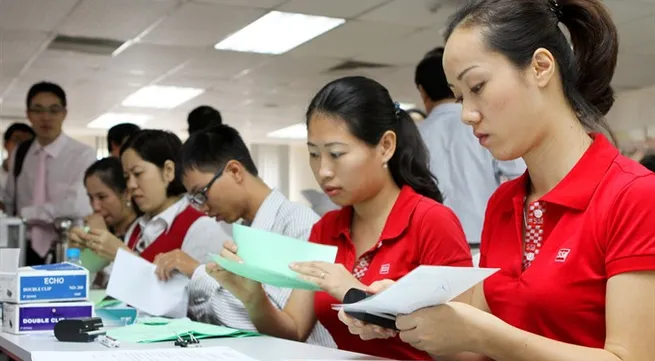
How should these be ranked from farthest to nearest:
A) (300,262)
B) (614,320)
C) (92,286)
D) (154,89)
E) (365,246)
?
(154,89)
(92,286)
(365,246)
(300,262)
(614,320)

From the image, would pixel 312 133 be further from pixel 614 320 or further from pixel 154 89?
pixel 154 89

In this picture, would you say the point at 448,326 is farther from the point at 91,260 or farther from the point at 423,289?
the point at 91,260

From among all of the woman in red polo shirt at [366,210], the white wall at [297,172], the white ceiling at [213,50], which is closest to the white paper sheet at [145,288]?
the woman in red polo shirt at [366,210]

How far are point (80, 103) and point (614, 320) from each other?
9282 millimetres

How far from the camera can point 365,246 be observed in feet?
6.71

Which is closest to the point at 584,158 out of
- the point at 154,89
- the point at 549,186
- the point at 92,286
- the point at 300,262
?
the point at 549,186

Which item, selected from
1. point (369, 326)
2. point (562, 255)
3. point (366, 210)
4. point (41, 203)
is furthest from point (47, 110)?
point (562, 255)

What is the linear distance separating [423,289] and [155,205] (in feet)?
7.47

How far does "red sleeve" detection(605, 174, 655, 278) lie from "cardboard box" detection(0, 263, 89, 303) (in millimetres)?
1338

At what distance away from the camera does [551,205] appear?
1434 millimetres

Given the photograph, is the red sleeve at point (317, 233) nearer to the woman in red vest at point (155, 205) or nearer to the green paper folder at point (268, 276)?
the green paper folder at point (268, 276)

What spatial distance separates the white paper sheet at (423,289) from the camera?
1.16m

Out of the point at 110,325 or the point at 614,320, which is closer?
the point at 614,320

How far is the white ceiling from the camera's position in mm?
5723
